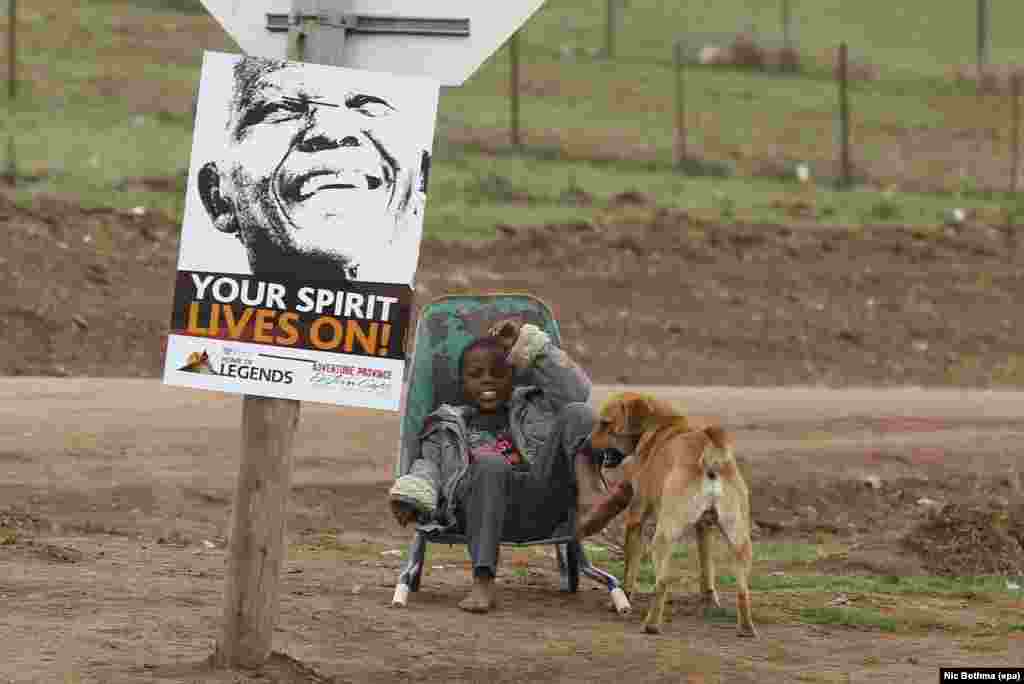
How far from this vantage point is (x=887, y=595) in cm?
844

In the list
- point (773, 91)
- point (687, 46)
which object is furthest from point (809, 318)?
point (687, 46)

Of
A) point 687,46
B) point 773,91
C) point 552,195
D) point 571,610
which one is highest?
point 687,46

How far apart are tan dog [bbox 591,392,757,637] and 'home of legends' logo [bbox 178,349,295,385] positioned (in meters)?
1.90

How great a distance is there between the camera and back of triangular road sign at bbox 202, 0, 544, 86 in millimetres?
5832

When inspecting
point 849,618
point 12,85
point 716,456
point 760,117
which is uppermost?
point 760,117

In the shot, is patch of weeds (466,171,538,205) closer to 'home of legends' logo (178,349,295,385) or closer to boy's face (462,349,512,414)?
boy's face (462,349,512,414)

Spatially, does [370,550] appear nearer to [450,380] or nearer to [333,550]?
[333,550]

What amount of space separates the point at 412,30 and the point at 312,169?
0.53 m

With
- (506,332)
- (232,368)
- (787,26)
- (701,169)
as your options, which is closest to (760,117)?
(701,169)

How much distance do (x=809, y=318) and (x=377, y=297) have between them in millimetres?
13315

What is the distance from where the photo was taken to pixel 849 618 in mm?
7602

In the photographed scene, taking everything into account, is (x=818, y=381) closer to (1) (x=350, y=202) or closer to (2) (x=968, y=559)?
(2) (x=968, y=559)

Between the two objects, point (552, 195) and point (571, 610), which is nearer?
point (571, 610)

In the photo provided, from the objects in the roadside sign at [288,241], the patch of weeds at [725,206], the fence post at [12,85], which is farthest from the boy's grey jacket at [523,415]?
the patch of weeds at [725,206]
